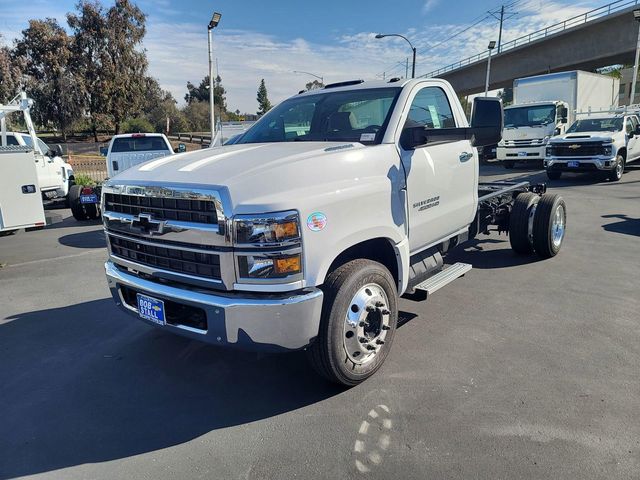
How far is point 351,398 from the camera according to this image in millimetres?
3391

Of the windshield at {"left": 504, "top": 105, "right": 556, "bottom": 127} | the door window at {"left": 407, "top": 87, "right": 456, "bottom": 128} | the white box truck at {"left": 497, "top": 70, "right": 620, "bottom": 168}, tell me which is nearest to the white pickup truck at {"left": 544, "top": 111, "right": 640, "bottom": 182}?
the white box truck at {"left": 497, "top": 70, "right": 620, "bottom": 168}

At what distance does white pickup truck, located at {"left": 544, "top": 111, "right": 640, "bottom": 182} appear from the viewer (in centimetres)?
1430

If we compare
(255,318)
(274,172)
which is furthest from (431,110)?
(255,318)

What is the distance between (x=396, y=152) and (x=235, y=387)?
84.4 inches

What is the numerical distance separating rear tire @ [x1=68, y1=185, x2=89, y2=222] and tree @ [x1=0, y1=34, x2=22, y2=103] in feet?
87.6

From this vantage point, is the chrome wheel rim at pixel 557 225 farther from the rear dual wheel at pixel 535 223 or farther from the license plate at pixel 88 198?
the license plate at pixel 88 198

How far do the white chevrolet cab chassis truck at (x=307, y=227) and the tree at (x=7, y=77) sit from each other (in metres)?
35.0

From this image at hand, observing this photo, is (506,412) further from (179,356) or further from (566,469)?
(179,356)

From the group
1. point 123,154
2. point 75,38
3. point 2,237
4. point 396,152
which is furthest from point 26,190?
point 75,38

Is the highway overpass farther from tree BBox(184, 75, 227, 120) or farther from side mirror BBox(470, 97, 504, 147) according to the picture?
tree BBox(184, 75, 227, 120)

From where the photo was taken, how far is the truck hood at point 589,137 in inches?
562

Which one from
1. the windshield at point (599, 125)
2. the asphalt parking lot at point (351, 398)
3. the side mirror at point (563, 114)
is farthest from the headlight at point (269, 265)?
the side mirror at point (563, 114)

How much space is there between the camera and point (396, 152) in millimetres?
3764

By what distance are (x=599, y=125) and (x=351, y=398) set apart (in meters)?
16.5
